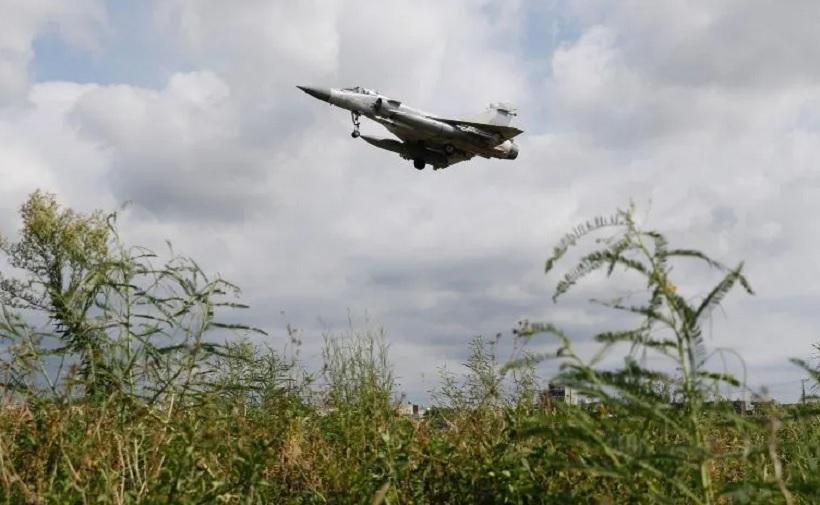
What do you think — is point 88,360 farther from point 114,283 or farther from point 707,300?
point 707,300

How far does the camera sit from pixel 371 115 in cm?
4053

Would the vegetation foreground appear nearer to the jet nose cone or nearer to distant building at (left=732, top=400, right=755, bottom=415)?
distant building at (left=732, top=400, right=755, bottom=415)

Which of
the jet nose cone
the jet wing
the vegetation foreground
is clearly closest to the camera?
the vegetation foreground

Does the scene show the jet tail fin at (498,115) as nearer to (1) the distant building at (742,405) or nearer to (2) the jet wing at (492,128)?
(2) the jet wing at (492,128)

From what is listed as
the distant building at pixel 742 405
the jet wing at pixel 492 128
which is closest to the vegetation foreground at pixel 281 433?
the distant building at pixel 742 405

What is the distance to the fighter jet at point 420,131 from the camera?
1585 inches

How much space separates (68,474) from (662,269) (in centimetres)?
262

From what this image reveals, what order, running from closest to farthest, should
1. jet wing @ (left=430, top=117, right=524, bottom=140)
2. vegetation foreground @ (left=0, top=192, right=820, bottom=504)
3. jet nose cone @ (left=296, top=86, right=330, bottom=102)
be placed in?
vegetation foreground @ (left=0, top=192, right=820, bottom=504), jet nose cone @ (left=296, top=86, right=330, bottom=102), jet wing @ (left=430, top=117, right=524, bottom=140)

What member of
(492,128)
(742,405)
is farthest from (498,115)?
(742,405)

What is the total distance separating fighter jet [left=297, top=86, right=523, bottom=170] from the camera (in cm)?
4025

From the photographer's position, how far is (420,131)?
4153 centimetres

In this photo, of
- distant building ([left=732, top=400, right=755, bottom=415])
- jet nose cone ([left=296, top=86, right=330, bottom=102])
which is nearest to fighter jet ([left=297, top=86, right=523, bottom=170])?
jet nose cone ([left=296, top=86, right=330, bottom=102])

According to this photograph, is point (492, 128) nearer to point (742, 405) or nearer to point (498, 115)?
point (498, 115)

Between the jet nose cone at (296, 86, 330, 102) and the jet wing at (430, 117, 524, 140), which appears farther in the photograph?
the jet wing at (430, 117, 524, 140)
